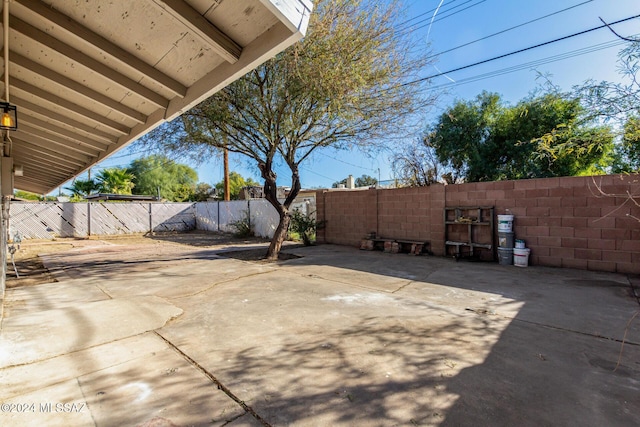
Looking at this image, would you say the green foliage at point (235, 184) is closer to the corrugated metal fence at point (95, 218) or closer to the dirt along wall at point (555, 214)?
the corrugated metal fence at point (95, 218)

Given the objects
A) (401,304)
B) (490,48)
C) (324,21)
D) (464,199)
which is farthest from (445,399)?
(490,48)

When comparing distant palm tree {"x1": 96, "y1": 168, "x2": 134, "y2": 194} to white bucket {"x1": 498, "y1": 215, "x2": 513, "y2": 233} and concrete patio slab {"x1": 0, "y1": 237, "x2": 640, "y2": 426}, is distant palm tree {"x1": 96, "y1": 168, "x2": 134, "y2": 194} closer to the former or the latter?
concrete patio slab {"x1": 0, "y1": 237, "x2": 640, "y2": 426}

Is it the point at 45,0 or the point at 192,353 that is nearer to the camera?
the point at 45,0

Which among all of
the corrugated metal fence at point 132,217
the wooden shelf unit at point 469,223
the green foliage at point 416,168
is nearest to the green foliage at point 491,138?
the green foliage at point 416,168

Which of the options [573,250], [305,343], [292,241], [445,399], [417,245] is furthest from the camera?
[292,241]

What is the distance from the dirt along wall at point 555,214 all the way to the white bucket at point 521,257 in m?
0.23

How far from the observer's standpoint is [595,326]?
3209mm

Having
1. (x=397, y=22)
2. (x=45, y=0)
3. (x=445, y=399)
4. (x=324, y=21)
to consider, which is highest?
(x=397, y=22)

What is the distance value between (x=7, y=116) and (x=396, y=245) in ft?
26.0

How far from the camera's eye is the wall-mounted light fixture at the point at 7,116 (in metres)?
3.38

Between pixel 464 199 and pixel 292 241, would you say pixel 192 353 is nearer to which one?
pixel 464 199

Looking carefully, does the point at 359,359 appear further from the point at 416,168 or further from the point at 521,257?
the point at 416,168

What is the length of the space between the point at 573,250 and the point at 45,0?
8.45m

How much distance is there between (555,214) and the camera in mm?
6199
